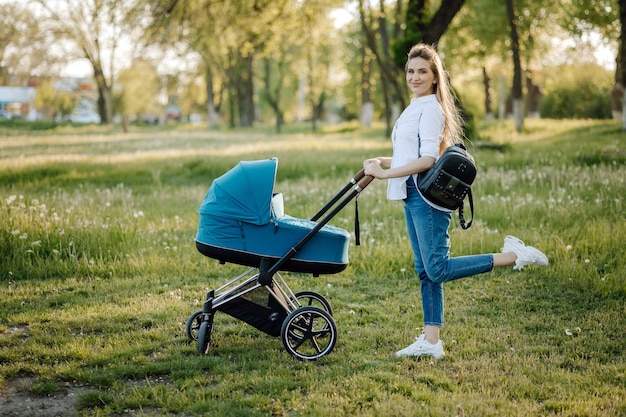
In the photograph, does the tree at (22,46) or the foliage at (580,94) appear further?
the tree at (22,46)

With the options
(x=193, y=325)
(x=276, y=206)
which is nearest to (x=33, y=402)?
(x=193, y=325)

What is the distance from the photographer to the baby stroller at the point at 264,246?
14.1ft

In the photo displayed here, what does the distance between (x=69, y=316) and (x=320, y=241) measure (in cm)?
237

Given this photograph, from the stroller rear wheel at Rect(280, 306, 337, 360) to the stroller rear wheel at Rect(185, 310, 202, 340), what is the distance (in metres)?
0.70

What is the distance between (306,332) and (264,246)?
69 cm

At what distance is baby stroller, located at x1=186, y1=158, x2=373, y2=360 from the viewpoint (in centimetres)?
431

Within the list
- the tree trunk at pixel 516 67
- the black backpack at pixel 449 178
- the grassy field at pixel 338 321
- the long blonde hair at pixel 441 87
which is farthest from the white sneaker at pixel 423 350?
the tree trunk at pixel 516 67

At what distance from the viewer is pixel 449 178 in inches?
159

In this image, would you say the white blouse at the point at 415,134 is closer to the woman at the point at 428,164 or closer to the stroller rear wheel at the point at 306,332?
the woman at the point at 428,164

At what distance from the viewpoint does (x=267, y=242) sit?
439 cm

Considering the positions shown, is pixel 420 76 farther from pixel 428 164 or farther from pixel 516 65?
pixel 516 65

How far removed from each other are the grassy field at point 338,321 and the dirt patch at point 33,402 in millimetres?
13

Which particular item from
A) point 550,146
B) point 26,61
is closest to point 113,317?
point 550,146

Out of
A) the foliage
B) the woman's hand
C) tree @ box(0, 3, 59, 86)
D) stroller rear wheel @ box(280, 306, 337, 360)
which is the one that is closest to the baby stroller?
stroller rear wheel @ box(280, 306, 337, 360)
